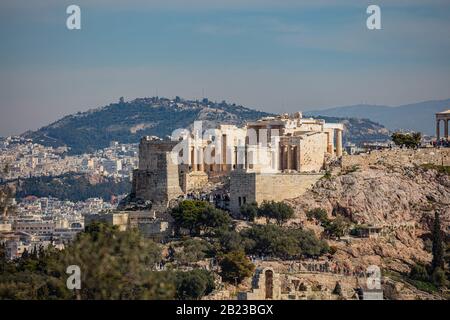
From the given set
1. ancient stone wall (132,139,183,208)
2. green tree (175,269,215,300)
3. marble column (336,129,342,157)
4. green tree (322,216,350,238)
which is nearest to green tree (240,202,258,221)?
green tree (322,216,350,238)

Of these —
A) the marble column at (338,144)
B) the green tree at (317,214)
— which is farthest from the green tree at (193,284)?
the marble column at (338,144)

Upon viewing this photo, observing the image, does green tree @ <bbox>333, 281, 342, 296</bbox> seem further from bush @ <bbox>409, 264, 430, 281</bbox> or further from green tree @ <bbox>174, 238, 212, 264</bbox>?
bush @ <bbox>409, 264, 430, 281</bbox>

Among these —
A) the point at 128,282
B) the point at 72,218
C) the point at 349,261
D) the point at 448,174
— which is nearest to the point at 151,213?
the point at 349,261

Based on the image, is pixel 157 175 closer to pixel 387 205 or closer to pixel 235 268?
pixel 387 205

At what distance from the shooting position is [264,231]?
76500 mm

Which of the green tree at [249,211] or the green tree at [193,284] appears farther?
the green tree at [249,211]

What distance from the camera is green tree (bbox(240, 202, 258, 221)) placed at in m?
79.1

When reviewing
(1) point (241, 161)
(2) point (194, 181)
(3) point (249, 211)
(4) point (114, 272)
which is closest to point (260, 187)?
(3) point (249, 211)

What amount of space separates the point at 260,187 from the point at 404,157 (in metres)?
13.3

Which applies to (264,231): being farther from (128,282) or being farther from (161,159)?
(128,282)

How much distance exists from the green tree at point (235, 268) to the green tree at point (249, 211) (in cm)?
721

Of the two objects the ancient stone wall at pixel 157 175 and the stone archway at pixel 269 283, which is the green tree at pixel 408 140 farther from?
the stone archway at pixel 269 283

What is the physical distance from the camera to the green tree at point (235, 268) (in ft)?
232

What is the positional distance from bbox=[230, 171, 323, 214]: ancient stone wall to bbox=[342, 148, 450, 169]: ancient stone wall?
6.96m
